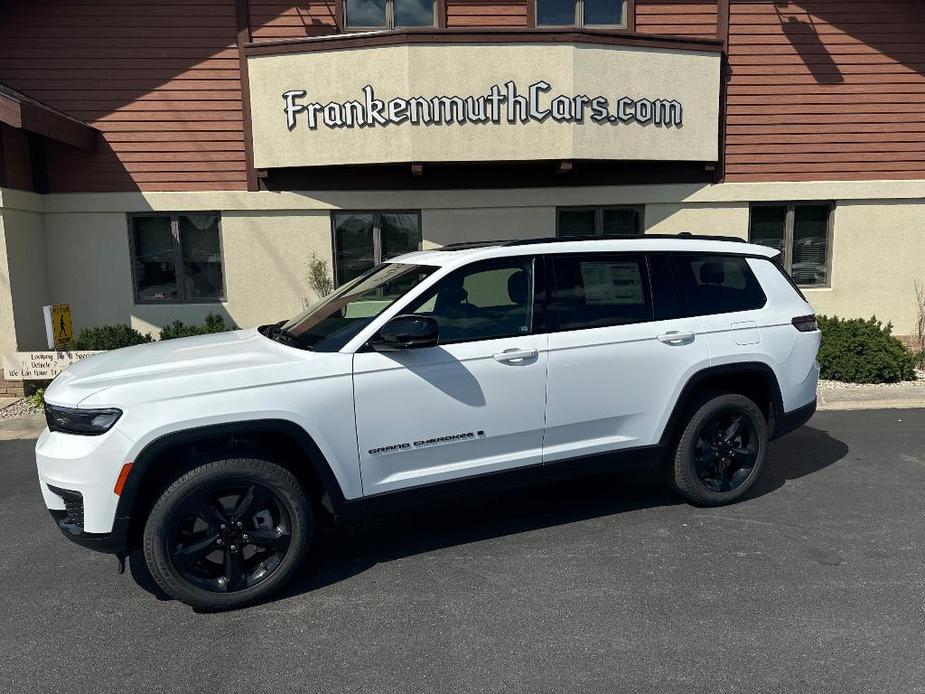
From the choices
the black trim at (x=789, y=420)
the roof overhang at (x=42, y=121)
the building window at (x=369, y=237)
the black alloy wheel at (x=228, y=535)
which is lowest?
the black alloy wheel at (x=228, y=535)

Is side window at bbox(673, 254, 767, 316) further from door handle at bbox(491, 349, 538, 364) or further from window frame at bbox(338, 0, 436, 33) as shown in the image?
window frame at bbox(338, 0, 436, 33)

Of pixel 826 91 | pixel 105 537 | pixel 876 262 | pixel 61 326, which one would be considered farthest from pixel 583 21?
pixel 105 537

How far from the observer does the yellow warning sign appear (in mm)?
8383

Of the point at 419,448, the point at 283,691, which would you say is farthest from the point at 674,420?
the point at 283,691

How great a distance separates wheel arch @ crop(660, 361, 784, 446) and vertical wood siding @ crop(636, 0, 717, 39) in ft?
22.3

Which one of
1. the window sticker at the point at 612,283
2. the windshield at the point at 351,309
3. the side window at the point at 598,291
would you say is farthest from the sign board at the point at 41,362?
the window sticker at the point at 612,283

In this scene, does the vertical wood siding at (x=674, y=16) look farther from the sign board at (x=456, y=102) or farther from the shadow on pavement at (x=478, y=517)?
the shadow on pavement at (x=478, y=517)

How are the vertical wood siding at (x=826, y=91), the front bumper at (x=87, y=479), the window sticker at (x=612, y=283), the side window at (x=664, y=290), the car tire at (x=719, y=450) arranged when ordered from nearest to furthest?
the front bumper at (x=87, y=479) < the window sticker at (x=612, y=283) < the side window at (x=664, y=290) < the car tire at (x=719, y=450) < the vertical wood siding at (x=826, y=91)

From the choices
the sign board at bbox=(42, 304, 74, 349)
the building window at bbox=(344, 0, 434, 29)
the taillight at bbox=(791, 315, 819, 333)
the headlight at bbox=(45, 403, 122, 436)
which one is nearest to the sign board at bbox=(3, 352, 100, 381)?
the sign board at bbox=(42, 304, 74, 349)

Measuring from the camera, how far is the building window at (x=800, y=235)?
10469 mm

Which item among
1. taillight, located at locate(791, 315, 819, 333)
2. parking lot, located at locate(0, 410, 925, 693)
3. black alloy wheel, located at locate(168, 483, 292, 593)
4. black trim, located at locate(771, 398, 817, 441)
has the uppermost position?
taillight, located at locate(791, 315, 819, 333)

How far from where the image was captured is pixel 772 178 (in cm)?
1027

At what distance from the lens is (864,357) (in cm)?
907

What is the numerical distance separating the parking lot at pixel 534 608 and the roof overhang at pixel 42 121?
16.3 feet
